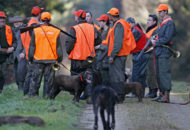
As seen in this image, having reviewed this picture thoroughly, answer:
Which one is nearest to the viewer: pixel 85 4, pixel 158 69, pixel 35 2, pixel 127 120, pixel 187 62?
pixel 127 120

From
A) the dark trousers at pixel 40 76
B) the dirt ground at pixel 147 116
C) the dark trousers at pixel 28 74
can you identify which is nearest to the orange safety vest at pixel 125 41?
the dirt ground at pixel 147 116

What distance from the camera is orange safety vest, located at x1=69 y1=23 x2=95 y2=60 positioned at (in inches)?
449

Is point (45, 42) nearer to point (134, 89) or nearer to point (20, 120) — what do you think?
point (134, 89)

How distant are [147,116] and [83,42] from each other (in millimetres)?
2733

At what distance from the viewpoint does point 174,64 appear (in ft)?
107

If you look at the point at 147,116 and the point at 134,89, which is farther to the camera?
the point at 134,89

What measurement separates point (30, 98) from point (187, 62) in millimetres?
22834

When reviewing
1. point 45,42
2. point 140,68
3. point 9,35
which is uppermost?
point 9,35

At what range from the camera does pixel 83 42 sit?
11453 mm

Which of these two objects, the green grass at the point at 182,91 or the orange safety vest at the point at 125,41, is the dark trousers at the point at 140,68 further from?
the orange safety vest at the point at 125,41

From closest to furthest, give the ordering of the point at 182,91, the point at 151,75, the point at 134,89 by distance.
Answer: the point at 134,89
the point at 151,75
the point at 182,91

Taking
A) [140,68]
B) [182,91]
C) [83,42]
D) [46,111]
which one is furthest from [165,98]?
[182,91]

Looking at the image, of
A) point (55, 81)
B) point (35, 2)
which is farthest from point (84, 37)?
point (35, 2)

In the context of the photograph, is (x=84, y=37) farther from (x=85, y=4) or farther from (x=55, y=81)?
(x=85, y=4)
